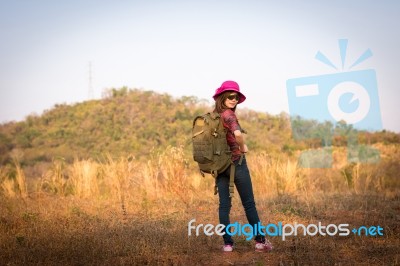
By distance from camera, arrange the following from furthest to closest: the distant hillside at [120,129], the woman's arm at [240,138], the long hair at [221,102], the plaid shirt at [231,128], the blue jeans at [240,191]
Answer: the distant hillside at [120,129] → the long hair at [221,102] → the blue jeans at [240,191] → the plaid shirt at [231,128] → the woman's arm at [240,138]

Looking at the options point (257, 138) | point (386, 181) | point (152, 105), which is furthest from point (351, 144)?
point (152, 105)

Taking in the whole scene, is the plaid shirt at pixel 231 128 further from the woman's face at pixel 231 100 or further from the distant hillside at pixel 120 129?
the distant hillside at pixel 120 129

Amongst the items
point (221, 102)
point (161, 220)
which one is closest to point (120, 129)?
point (161, 220)

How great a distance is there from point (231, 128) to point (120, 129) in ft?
88.1

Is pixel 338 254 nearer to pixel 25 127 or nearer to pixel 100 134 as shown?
pixel 100 134

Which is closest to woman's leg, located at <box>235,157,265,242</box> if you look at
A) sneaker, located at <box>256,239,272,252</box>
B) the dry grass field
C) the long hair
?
sneaker, located at <box>256,239,272,252</box>

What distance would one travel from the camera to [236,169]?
4.51 metres

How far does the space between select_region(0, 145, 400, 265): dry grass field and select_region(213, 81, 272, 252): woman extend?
442 mm

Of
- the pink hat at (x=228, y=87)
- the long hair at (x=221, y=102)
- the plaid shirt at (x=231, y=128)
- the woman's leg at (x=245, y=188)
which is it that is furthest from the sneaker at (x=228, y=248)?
the pink hat at (x=228, y=87)

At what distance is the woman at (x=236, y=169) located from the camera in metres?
4.50

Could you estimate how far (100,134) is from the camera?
29.9 metres

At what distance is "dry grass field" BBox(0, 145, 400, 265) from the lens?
4453 millimetres

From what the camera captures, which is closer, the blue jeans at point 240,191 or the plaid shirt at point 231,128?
the plaid shirt at point 231,128

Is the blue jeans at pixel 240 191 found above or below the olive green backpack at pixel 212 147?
below
